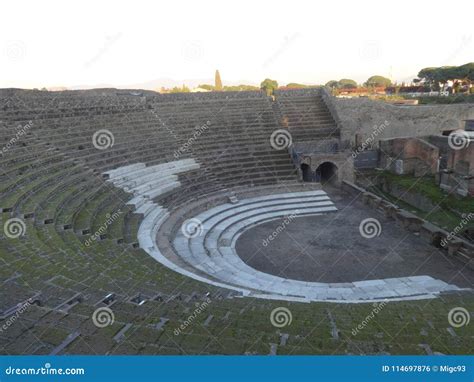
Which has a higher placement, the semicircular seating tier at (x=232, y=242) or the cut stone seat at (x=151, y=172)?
the cut stone seat at (x=151, y=172)

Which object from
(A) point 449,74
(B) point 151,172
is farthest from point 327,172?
(A) point 449,74

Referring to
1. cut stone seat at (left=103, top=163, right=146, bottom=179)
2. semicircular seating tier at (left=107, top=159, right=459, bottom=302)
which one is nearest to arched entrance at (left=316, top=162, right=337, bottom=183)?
semicircular seating tier at (left=107, top=159, right=459, bottom=302)

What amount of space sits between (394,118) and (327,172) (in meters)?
11.0

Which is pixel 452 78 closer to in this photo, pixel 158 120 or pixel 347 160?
pixel 347 160

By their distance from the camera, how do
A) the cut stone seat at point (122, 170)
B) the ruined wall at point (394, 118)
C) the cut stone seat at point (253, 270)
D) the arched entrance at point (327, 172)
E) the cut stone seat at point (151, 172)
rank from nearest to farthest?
the cut stone seat at point (253, 270)
the cut stone seat at point (122, 170)
the cut stone seat at point (151, 172)
the arched entrance at point (327, 172)
the ruined wall at point (394, 118)

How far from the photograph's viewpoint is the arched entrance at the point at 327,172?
19969 mm

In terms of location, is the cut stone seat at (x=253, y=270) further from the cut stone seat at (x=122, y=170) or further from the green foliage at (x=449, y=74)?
the green foliage at (x=449, y=74)

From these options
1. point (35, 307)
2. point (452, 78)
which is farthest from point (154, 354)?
point (452, 78)

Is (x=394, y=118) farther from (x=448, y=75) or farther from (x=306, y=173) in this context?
(x=448, y=75)

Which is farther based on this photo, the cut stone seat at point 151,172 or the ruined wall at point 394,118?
the ruined wall at point 394,118

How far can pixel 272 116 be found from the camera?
77.7 ft

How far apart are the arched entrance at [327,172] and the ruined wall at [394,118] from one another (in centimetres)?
450

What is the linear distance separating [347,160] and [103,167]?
12.5 m

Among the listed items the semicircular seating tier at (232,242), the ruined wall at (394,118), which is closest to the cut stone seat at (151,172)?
the semicircular seating tier at (232,242)
